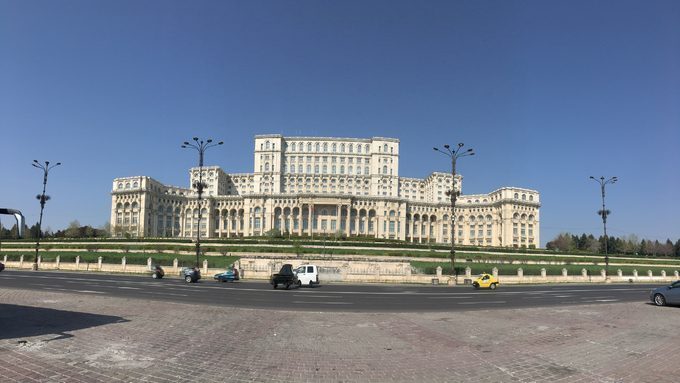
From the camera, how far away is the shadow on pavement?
988 centimetres

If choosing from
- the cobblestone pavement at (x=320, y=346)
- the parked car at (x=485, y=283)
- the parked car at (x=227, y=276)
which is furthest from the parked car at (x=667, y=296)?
the parked car at (x=227, y=276)

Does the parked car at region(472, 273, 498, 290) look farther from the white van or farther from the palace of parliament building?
the palace of parliament building

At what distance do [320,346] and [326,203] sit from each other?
12123cm

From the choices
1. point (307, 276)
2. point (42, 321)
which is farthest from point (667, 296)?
point (42, 321)

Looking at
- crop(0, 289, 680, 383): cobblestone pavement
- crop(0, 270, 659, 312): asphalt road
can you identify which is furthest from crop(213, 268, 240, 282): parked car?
crop(0, 289, 680, 383): cobblestone pavement

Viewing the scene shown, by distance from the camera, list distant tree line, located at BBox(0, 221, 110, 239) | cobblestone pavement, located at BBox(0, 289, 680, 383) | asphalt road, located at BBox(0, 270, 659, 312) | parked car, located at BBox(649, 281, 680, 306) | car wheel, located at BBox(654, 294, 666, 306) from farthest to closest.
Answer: distant tree line, located at BBox(0, 221, 110, 239)
car wheel, located at BBox(654, 294, 666, 306)
parked car, located at BBox(649, 281, 680, 306)
asphalt road, located at BBox(0, 270, 659, 312)
cobblestone pavement, located at BBox(0, 289, 680, 383)

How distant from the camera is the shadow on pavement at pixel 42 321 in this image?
32.4 ft

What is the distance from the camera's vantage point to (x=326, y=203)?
131 meters

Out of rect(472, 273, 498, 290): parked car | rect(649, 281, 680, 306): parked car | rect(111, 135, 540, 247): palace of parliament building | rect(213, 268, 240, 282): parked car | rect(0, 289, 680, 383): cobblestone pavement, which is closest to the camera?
rect(0, 289, 680, 383): cobblestone pavement

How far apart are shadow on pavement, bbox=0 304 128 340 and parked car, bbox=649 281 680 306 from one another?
2450 cm

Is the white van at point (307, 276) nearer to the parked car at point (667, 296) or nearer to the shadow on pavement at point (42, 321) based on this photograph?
the shadow on pavement at point (42, 321)

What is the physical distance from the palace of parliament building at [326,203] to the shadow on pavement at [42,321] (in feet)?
379

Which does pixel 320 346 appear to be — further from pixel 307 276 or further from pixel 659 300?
pixel 307 276

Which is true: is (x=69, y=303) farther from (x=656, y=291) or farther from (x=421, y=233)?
(x=421, y=233)
